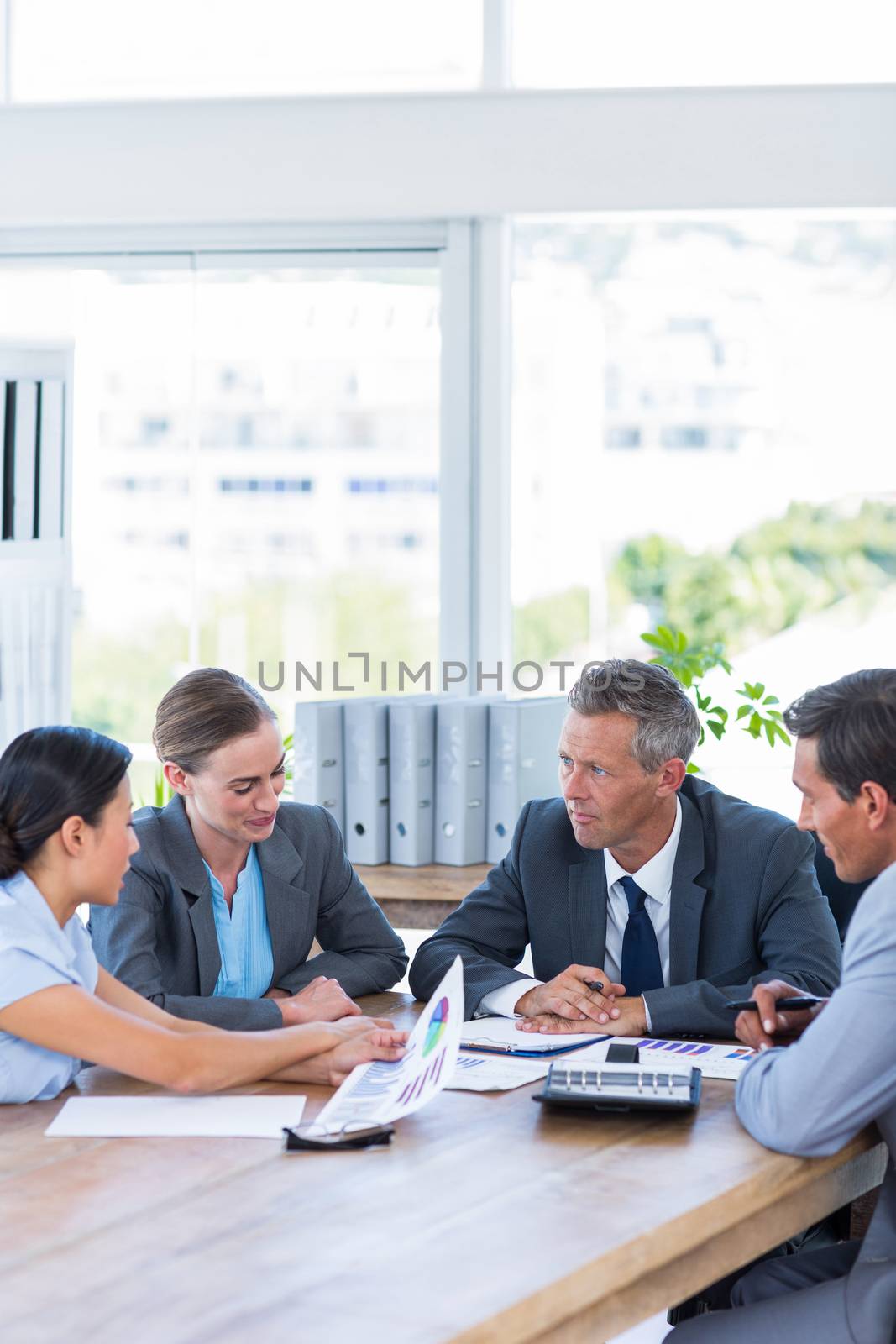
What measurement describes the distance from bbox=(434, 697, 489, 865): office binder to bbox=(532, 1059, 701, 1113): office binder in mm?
1665

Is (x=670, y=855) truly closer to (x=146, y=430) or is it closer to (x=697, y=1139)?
(x=697, y=1139)

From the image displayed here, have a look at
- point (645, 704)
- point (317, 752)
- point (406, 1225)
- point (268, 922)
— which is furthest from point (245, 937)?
point (317, 752)

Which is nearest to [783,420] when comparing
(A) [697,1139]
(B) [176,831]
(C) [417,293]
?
(C) [417,293]

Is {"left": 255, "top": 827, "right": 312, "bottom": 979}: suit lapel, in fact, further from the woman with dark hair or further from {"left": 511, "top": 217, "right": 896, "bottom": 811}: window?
{"left": 511, "top": 217, "right": 896, "bottom": 811}: window

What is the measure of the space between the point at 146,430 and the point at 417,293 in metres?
0.83

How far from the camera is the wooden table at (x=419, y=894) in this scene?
10.4 feet

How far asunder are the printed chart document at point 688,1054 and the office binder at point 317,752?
1521 millimetres

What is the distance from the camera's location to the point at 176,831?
2.23 meters

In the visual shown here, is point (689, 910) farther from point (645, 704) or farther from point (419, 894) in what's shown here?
point (419, 894)

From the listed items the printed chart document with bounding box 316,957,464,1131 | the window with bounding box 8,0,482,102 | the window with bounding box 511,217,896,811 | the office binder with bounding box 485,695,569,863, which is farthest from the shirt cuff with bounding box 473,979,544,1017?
the window with bounding box 8,0,482,102

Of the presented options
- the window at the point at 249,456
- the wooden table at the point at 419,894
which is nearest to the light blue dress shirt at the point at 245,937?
the wooden table at the point at 419,894

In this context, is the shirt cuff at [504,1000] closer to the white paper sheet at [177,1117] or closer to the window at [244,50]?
the white paper sheet at [177,1117]

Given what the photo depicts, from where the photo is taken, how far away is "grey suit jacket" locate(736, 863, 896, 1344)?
1527 millimetres

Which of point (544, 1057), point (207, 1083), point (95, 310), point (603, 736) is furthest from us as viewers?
point (95, 310)
